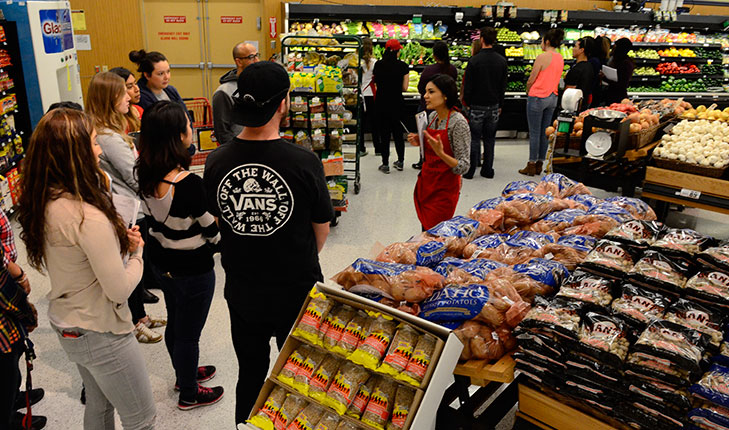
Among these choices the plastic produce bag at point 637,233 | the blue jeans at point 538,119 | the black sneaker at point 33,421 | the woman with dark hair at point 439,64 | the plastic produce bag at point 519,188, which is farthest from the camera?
the blue jeans at point 538,119

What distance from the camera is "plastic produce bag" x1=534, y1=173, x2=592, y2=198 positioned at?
3.24 m

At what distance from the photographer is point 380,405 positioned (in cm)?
175

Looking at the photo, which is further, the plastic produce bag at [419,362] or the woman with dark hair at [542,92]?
the woman with dark hair at [542,92]

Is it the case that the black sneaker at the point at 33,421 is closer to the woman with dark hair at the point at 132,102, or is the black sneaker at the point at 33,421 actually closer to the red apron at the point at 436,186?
the woman with dark hair at the point at 132,102

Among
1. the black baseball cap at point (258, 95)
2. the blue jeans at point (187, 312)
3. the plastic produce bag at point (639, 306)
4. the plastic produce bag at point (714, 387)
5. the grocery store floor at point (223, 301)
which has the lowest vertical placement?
the grocery store floor at point (223, 301)

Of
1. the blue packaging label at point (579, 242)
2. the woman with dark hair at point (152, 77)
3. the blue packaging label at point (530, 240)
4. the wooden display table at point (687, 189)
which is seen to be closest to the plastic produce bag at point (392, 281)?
the blue packaging label at point (530, 240)

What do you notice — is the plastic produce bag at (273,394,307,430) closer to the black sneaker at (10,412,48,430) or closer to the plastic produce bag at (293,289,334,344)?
the plastic produce bag at (293,289,334,344)

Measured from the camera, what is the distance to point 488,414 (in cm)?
212

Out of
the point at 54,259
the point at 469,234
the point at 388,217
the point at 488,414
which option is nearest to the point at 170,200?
the point at 54,259

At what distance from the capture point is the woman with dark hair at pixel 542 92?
689cm

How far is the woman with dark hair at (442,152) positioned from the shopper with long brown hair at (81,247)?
219 cm

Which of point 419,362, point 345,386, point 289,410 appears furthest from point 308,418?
point 419,362

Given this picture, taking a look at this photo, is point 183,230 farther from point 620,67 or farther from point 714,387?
point 620,67

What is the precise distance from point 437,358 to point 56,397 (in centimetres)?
246
